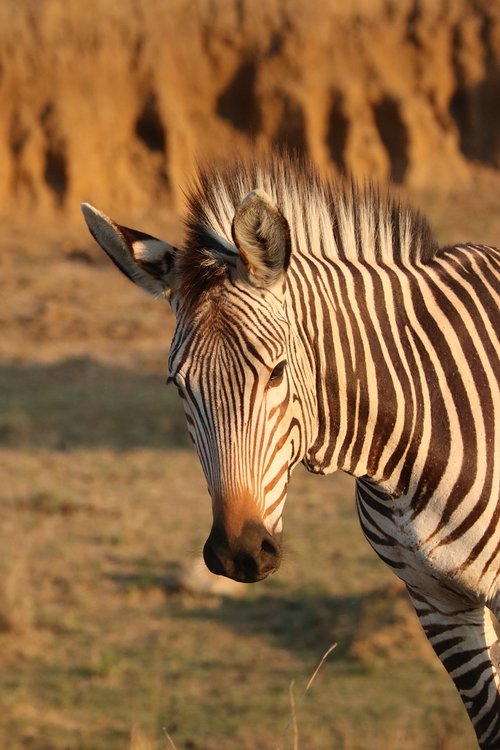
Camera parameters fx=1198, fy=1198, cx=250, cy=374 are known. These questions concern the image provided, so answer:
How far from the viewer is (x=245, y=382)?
3.38m

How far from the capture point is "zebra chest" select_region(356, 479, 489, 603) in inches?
147

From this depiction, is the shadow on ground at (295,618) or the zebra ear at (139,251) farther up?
the zebra ear at (139,251)

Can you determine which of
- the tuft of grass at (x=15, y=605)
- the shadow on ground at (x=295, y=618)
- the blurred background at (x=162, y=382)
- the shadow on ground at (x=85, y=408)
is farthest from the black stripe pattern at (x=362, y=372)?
the shadow on ground at (x=85, y=408)

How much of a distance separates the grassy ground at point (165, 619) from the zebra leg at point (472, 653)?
608 mm

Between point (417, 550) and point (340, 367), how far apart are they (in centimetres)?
64

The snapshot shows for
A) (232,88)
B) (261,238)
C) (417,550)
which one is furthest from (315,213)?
(232,88)

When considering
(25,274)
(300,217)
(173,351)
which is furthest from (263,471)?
(25,274)

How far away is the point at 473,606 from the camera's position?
397 cm

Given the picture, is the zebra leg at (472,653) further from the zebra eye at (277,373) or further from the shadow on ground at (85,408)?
the shadow on ground at (85,408)

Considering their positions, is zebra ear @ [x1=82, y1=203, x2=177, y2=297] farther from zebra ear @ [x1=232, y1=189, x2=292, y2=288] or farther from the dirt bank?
→ the dirt bank

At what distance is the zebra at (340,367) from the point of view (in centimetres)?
338

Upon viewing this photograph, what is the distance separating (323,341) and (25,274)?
18194 millimetres

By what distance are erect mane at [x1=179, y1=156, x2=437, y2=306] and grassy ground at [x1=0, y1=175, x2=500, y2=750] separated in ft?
3.35


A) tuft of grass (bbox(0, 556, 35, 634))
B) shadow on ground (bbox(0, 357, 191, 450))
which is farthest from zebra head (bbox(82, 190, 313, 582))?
shadow on ground (bbox(0, 357, 191, 450))
